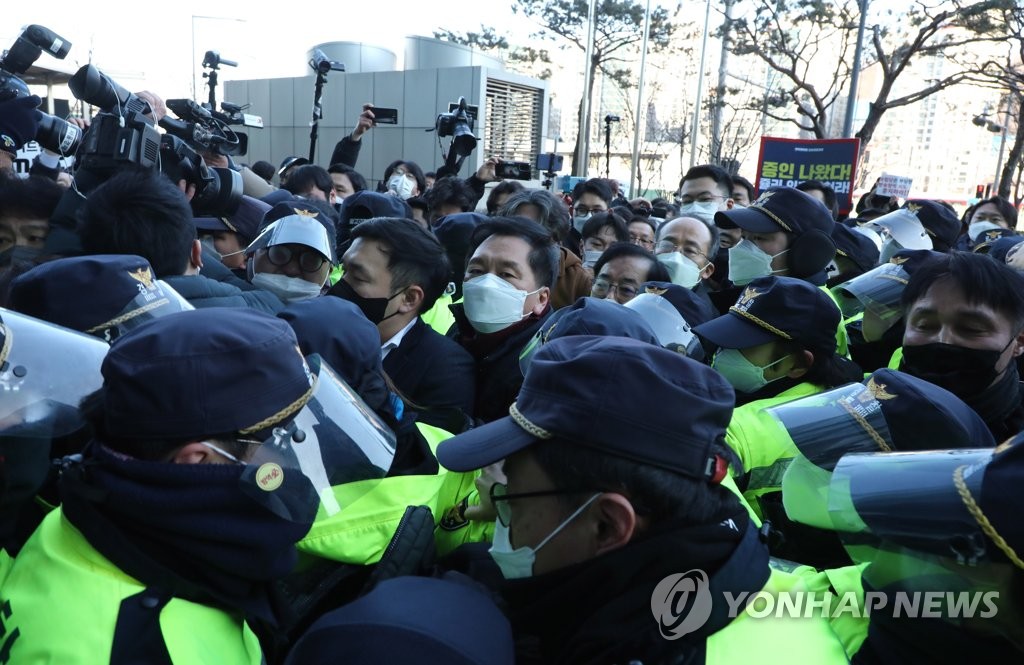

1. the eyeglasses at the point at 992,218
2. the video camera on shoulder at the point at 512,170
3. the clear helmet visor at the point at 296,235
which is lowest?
the clear helmet visor at the point at 296,235

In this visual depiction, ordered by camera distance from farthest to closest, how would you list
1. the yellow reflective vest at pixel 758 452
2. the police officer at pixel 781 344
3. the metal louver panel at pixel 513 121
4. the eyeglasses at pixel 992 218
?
the metal louver panel at pixel 513 121 → the eyeglasses at pixel 992 218 → the police officer at pixel 781 344 → the yellow reflective vest at pixel 758 452

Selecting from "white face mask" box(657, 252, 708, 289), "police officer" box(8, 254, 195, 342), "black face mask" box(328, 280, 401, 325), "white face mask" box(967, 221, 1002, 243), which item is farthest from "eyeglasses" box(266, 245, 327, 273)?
"white face mask" box(967, 221, 1002, 243)

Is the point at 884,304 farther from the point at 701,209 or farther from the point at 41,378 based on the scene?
the point at 41,378

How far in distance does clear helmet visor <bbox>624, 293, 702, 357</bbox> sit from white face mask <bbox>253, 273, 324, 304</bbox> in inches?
59.3

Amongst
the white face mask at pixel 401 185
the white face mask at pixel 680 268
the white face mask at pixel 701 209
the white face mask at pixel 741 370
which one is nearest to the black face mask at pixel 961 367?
the white face mask at pixel 741 370

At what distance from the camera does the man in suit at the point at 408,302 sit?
2982 millimetres

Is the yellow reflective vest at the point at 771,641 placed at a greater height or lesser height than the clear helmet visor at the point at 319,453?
lesser

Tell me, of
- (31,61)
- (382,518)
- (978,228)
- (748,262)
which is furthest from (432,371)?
(978,228)

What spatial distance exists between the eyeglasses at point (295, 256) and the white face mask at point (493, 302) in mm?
773

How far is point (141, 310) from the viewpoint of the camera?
2.14 m

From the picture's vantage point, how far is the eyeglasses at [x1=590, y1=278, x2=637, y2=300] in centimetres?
393

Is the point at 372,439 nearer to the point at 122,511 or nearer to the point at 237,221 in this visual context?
the point at 122,511

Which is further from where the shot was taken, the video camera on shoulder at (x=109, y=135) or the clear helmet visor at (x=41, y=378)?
the video camera on shoulder at (x=109, y=135)

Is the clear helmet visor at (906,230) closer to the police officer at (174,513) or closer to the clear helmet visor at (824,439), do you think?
the clear helmet visor at (824,439)
